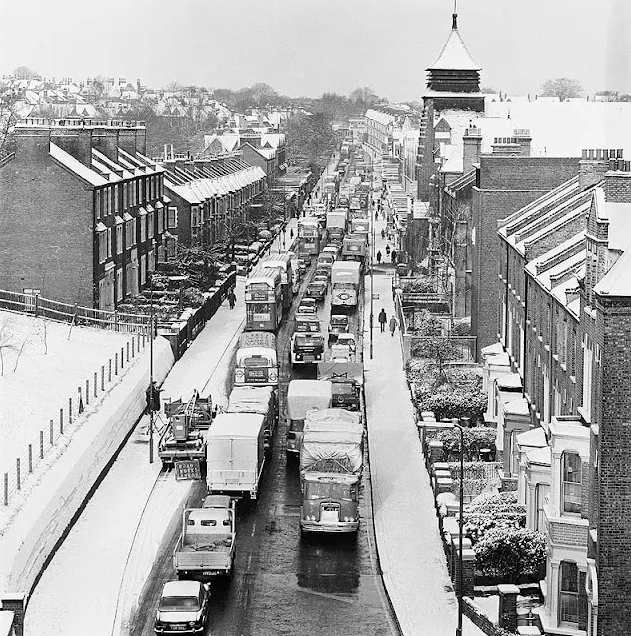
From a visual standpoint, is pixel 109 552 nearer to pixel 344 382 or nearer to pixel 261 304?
pixel 344 382

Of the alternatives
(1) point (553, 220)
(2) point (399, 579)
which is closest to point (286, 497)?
(2) point (399, 579)

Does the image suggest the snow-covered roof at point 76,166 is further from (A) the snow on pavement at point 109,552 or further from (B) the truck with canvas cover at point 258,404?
(B) the truck with canvas cover at point 258,404

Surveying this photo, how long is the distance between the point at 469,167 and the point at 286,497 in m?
43.0

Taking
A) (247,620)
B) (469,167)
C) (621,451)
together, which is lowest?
(247,620)

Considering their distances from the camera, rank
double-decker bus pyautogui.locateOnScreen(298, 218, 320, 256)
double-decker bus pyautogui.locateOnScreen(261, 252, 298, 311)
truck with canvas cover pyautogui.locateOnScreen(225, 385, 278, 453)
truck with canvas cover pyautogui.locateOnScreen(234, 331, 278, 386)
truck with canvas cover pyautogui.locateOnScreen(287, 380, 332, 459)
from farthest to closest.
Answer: double-decker bus pyautogui.locateOnScreen(298, 218, 320, 256), double-decker bus pyautogui.locateOnScreen(261, 252, 298, 311), truck with canvas cover pyautogui.locateOnScreen(234, 331, 278, 386), truck with canvas cover pyautogui.locateOnScreen(287, 380, 332, 459), truck with canvas cover pyautogui.locateOnScreen(225, 385, 278, 453)

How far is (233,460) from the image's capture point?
41844 millimetres

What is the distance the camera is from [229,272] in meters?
93.8

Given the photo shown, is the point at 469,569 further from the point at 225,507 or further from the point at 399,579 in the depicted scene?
the point at 225,507

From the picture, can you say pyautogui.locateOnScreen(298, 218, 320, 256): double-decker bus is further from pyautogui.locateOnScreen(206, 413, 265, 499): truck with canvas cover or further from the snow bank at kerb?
pyautogui.locateOnScreen(206, 413, 265, 499): truck with canvas cover

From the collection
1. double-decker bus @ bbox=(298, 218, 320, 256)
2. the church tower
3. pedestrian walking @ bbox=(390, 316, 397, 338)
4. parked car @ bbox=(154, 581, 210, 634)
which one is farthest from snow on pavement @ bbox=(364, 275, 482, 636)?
the church tower

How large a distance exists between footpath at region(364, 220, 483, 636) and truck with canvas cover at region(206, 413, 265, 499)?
406 cm

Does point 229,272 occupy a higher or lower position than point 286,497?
higher

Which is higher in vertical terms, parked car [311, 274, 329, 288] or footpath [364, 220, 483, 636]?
parked car [311, 274, 329, 288]

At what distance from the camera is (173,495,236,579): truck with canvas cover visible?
34.3 meters
